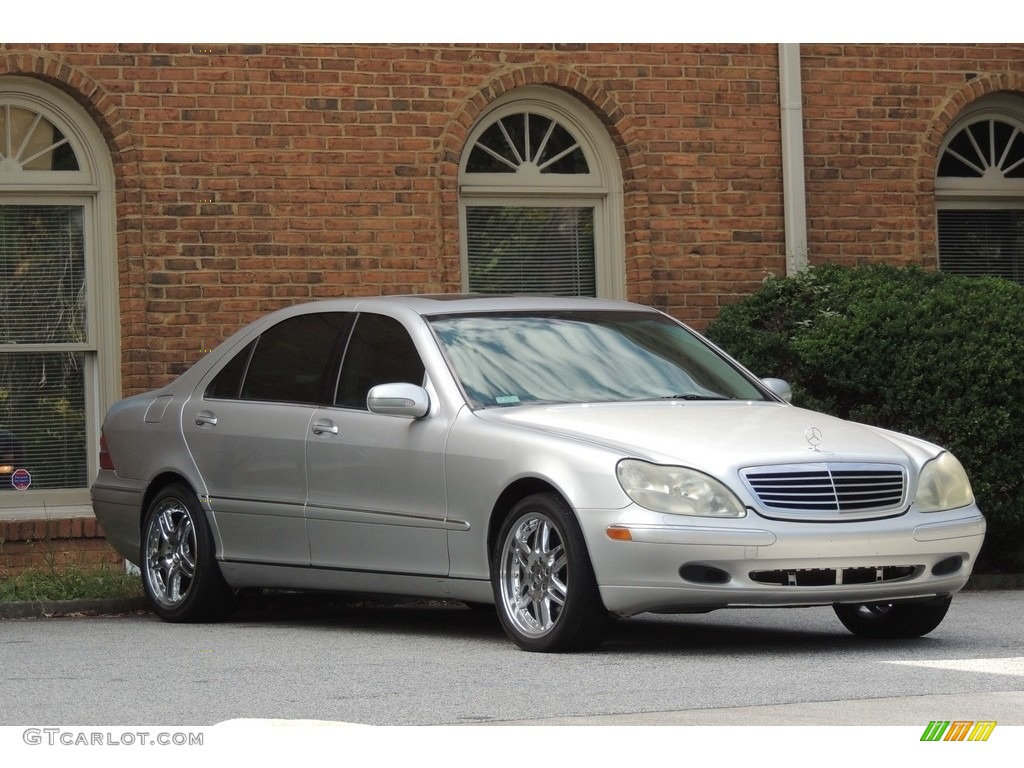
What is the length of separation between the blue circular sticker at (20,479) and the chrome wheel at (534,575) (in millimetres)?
5971

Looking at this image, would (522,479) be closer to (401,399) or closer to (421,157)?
(401,399)

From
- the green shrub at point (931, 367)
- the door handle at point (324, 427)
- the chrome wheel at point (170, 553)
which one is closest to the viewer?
the door handle at point (324, 427)

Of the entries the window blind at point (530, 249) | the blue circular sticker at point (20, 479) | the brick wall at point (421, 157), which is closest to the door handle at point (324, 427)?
the brick wall at point (421, 157)

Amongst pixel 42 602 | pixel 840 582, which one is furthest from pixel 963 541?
pixel 42 602

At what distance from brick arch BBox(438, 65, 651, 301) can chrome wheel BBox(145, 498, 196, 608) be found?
13.5ft

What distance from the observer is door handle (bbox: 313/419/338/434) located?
9.34 m

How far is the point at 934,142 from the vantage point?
15.2 meters

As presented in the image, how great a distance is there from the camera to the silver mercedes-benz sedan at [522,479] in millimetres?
7887

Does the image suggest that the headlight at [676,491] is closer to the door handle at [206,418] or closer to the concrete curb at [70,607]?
the door handle at [206,418]

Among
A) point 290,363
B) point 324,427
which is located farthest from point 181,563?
point 324,427

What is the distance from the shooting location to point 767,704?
6.43m

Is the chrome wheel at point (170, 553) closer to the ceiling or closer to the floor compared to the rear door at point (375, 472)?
closer to the floor

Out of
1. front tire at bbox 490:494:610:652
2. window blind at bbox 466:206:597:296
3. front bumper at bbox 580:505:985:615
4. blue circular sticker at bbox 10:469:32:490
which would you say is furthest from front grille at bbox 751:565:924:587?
blue circular sticker at bbox 10:469:32:490

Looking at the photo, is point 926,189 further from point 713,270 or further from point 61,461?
point 61,461
